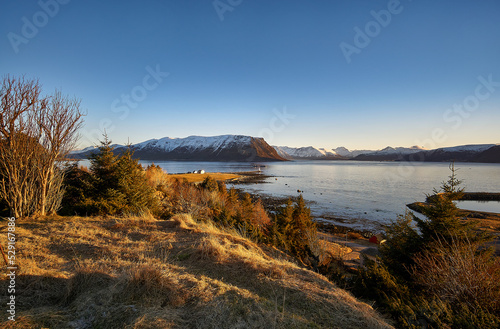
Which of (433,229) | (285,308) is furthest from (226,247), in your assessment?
(433,229)

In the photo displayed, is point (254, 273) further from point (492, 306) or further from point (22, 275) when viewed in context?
point (492, 306)

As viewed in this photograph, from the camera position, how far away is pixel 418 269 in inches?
267

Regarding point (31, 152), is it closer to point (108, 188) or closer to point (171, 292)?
point (108, 188)

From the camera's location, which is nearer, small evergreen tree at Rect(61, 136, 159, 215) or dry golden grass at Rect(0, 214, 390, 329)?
dry golden grass at Rect(0, 214, 390, 329)

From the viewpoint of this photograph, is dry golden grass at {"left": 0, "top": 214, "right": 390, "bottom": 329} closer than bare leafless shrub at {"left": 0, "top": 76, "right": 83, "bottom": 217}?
Yes

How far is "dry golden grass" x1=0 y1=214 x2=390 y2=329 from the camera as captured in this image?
2750mm

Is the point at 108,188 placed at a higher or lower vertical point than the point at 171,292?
higher

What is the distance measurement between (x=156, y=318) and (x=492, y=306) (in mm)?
5684

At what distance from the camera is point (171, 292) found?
3264 millimetres

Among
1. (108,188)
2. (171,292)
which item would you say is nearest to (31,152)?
(108,188)

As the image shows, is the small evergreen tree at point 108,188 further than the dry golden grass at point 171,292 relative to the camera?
Yes

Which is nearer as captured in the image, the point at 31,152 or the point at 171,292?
the point at 171,292

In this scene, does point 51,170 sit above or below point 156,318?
above

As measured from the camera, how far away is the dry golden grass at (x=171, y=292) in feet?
9.02
